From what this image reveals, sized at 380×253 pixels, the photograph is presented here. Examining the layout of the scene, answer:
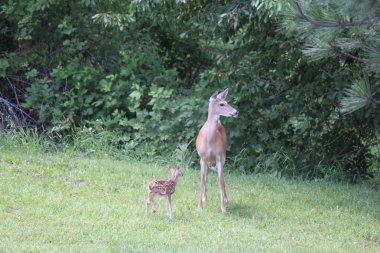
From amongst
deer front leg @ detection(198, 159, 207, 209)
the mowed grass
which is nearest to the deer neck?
deer front leg @ detection(198, 159, 207, 209)

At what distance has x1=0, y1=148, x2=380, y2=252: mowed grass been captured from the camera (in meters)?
7.74

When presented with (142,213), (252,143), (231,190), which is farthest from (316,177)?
(142,213)

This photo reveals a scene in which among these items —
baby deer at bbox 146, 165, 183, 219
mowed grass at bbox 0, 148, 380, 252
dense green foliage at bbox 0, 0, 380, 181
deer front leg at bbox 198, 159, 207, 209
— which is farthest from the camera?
dense green foliage at bbox 0, 0, 380, 181

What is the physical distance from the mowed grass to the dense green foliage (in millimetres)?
1361

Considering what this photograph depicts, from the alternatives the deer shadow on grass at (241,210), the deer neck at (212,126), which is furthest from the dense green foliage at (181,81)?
the deer shadow on grass at (241,210)

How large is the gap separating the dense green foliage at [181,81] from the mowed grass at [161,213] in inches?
53.6

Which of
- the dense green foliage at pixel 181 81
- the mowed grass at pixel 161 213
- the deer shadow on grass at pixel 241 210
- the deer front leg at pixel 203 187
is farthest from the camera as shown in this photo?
the dense green foliage at pixel 181 81

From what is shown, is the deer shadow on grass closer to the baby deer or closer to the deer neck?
the deer neck

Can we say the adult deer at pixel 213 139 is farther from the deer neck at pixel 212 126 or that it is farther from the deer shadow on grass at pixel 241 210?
the deer shadow on grass at pixel 241 210

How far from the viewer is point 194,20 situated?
11.8 metres

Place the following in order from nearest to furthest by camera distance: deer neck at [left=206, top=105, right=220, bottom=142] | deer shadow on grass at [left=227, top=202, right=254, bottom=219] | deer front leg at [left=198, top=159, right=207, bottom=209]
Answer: deer shadow on grass at [left=227, top=202, right=254, bottom=219] < deer front leg at [left=198, top=159, right=207, bottom=209] < deer neck at [left=206, top=105, right=220, bottom=142]

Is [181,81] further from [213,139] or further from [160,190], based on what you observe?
[160,190]

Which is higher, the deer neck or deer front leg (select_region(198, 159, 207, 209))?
the deer neck

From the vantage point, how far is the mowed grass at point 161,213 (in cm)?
774
